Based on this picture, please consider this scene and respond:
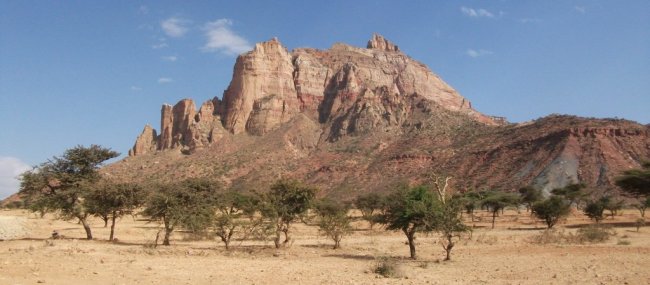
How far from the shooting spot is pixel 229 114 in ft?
491

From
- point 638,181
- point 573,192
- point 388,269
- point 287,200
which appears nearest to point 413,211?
point 388,269

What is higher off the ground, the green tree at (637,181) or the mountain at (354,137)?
the mountain at (354,137)

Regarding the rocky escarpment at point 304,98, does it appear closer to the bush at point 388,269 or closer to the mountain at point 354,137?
the mountain at point 354,137

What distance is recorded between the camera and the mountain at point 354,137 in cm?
8600

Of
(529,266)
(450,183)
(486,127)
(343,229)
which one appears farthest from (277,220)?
(486,127)

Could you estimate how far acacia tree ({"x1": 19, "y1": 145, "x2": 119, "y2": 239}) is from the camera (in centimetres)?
3256

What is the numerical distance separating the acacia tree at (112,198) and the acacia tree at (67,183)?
567 mm

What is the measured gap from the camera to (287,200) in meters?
30.2

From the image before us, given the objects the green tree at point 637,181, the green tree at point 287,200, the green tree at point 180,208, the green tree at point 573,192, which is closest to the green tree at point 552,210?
the green tree at point 637,181

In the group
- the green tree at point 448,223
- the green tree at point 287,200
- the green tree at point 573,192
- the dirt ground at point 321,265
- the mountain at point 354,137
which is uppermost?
the mountain at point 354,137

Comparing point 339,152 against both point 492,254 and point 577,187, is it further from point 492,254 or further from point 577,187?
point 492,254

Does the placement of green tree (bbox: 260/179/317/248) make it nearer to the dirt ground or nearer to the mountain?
the dirt ground

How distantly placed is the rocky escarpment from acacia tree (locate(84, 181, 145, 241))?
333ft

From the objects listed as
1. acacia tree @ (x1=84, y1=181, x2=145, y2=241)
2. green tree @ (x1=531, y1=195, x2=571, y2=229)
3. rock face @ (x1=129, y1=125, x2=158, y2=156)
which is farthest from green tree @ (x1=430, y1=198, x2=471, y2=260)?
rock face @ (x1=129, y1=125, x2=158, y2=156)
